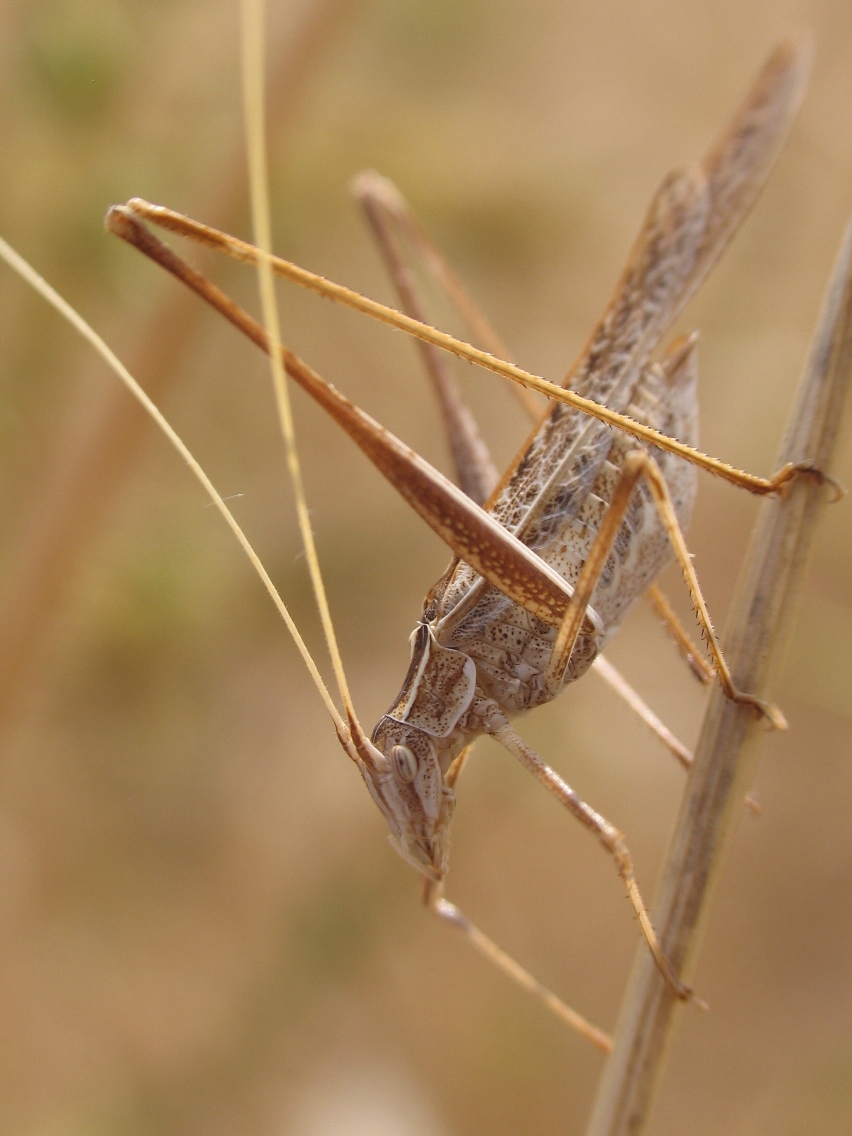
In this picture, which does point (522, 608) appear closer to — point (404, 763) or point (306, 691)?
point (404, 763)

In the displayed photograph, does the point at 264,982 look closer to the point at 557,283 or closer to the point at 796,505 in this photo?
the point at 796,505

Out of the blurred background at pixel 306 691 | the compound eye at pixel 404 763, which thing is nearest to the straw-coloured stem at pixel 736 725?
the compound eye at pixel 404 763

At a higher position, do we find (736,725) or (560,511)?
(560,511)

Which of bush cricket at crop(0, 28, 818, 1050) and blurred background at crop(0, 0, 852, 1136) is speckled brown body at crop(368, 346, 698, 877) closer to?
bush cricket at crop(0, 28, 818, 1050)

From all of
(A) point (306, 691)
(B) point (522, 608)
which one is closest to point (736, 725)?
(B) point (522, 608)

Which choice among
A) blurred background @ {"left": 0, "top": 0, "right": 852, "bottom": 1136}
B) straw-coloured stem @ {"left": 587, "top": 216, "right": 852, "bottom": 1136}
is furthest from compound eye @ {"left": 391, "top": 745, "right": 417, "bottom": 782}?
blurred background @ {"left": 0, "top": 0, "right": 852, "bottom": 1136}

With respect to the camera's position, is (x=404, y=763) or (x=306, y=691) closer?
(x=404, y=763)
